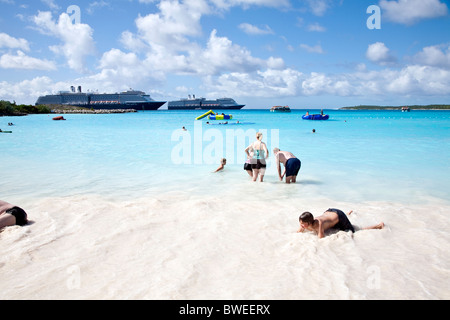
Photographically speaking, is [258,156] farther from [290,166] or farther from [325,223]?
[325,223]

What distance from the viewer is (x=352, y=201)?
682 cm

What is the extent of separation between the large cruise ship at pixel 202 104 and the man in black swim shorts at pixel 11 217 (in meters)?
143

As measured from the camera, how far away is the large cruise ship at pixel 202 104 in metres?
145

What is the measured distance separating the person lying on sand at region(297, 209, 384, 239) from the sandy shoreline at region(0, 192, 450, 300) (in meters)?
0.17

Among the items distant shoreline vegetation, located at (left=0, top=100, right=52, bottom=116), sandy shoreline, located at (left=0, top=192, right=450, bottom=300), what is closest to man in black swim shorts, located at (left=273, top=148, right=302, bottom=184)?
sandy shoreline, located at (left=0, top=192, right=450, bottom=300)

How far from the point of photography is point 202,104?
14462cm

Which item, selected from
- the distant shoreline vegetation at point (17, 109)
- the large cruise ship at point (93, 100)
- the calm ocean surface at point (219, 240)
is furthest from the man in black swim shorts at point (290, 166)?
the large cruise ship at point (93, 100)

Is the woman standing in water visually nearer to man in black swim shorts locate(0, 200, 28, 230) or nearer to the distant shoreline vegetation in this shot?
man in black swim shorts locate(0, 200, 28, 230)

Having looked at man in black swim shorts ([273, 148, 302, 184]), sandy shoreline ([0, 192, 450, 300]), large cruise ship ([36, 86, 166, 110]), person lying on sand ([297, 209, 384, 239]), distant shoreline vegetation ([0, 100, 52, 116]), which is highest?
large cruise ship ([36, 86, 166, 110])

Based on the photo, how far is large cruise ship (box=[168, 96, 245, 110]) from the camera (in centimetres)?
14525

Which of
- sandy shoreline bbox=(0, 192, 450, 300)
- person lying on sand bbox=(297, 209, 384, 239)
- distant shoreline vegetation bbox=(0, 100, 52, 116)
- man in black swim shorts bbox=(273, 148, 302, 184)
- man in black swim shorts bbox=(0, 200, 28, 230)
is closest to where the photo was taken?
sandy shoreline bbox=(0, 192, 450, 300)

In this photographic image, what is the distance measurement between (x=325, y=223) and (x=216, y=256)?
6.13 feet

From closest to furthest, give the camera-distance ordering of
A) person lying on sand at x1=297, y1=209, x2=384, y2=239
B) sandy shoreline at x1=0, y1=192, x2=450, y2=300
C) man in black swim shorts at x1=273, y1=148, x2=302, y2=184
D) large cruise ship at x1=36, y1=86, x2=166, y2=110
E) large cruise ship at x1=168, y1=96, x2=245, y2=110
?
sandy shoreline at x1=0, y1=192, x2=450, y2=300, person lying on sand at x1=297, y1=209, x2=384, y2=239, man in black swim shorts at x1=273, y1=148, x2=302, y2=184, large cruise ship at x1=36, y1=86, x2=166, y2=110, large cruise ship at x1=168, y1=96, x2=245, y2=110

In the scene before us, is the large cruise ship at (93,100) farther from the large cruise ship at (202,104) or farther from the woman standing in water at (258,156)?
the woman standing in water at (258,156)
